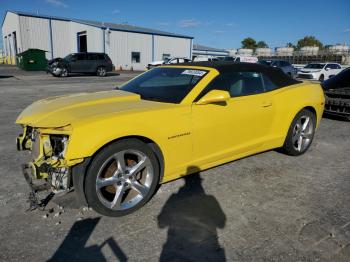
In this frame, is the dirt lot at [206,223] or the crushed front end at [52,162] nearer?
the dirt lot at [206,223]

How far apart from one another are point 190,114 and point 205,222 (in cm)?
117


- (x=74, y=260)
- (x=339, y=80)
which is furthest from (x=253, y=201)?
(x=339, y=80)

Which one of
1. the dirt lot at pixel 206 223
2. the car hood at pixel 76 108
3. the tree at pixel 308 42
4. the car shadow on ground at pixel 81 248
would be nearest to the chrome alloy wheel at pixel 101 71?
the dirt lot at pixel 206 223

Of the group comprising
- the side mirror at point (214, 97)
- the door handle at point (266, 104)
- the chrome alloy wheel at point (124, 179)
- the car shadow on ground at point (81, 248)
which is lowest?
the car shadow on ground at point (81, 248)

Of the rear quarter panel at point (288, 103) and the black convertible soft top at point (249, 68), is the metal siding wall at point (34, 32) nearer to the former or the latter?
the black convertible soft top at point (249, 68)

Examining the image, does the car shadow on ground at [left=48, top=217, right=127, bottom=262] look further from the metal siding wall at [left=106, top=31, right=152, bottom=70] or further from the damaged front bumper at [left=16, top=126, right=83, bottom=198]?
the metal siding wall at [left=106, top=31, right=152, bottom=70]

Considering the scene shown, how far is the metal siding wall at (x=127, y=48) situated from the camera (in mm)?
35219

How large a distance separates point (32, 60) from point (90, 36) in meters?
8.91

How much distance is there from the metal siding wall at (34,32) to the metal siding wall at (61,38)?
2.68 feet

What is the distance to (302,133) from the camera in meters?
5.06

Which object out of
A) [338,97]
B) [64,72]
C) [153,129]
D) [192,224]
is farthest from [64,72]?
[192,224]

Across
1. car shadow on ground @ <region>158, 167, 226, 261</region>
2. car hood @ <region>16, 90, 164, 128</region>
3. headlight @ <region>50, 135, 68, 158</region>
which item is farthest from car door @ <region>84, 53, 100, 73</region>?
headlight @ <region>50, 135, 68, 158</region>

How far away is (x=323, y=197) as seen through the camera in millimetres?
3664

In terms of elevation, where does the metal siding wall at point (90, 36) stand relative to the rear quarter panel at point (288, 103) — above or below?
above
